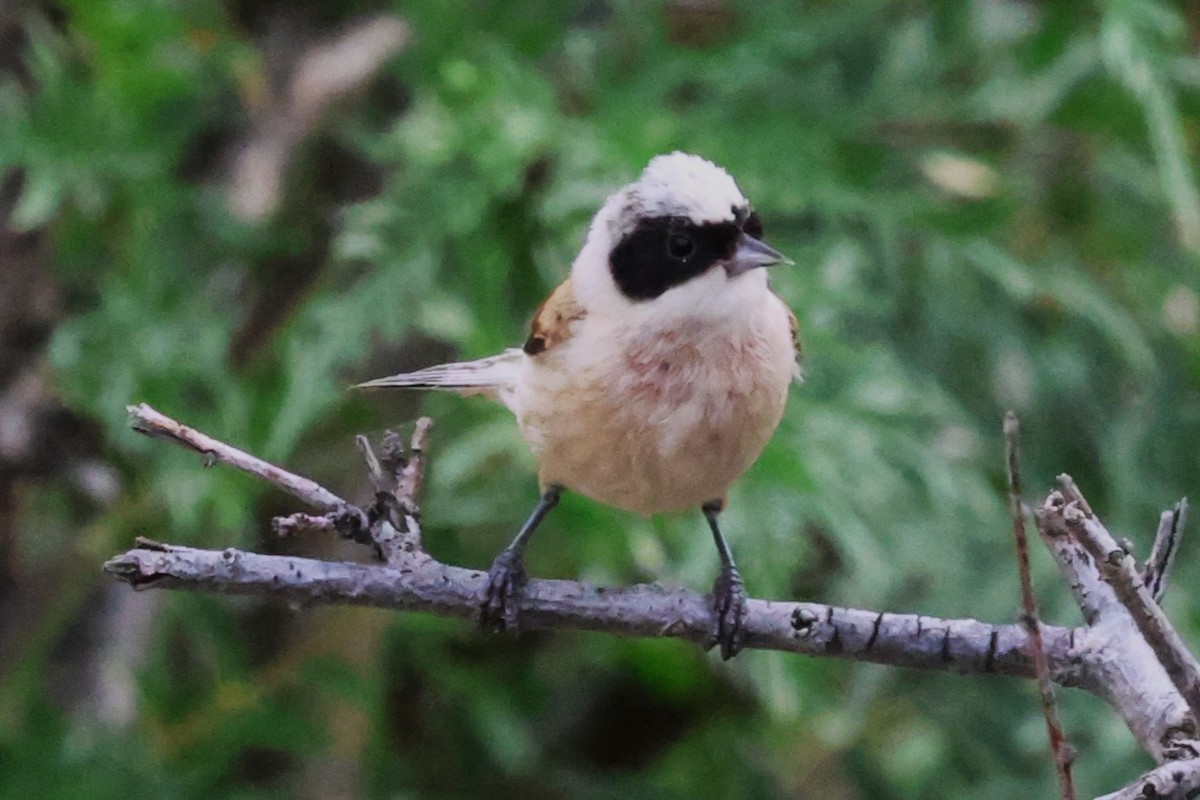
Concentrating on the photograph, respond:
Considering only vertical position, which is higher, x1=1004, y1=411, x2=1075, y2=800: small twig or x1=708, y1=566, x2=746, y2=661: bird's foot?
x1=708, y1=566, x2=746, y2=661: bird's foot

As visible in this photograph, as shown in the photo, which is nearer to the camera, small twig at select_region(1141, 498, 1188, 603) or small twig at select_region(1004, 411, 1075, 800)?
small twig at select_region(1004, 411, 1075, 800)

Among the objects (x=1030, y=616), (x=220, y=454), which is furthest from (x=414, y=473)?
(x=1030, y=616)

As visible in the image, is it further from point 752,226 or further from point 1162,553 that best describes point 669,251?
point 1162,553

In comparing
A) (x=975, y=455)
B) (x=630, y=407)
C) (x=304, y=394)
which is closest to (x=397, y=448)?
(x=630, y=407)

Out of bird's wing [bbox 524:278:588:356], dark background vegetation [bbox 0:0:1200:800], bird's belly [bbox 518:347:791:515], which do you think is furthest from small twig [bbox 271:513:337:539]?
dark background vegetation [bbox 0:0:1200:800]

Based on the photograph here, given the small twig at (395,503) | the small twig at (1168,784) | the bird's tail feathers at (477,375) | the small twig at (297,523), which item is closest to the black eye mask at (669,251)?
the bird's tail feathers at (477,375)

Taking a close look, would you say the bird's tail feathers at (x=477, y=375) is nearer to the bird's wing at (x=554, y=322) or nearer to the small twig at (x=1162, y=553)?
the bird's wing at (x=554, y=322)

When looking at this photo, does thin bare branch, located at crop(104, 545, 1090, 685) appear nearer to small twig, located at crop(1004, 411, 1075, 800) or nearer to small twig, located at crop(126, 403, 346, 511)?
small twig, located at crop(126, 403, 346, 511)
